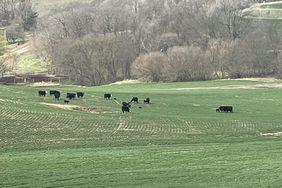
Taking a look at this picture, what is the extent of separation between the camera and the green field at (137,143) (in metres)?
22.1

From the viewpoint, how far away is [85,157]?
90.1ft

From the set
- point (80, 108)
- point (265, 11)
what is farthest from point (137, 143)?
point (265, 11)

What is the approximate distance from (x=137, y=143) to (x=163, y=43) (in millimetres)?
90177

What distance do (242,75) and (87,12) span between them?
A: 4686 centimetres

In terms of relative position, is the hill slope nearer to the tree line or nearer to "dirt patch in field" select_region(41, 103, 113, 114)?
the tree line

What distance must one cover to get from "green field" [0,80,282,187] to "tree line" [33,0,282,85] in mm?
47014

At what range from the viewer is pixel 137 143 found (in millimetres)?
34344

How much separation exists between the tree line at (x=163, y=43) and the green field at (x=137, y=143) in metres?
47.0

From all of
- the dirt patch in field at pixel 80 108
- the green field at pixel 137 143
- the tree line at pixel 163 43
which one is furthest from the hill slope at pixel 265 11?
the dirt patch in field at pixel 80 108

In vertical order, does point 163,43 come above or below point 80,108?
above

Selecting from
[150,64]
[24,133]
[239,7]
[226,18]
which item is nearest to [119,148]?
[24,133]

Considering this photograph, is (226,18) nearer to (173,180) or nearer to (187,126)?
(187,126)

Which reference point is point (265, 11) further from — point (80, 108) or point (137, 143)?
point (137, 143)

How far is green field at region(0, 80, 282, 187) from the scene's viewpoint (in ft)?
72.4
